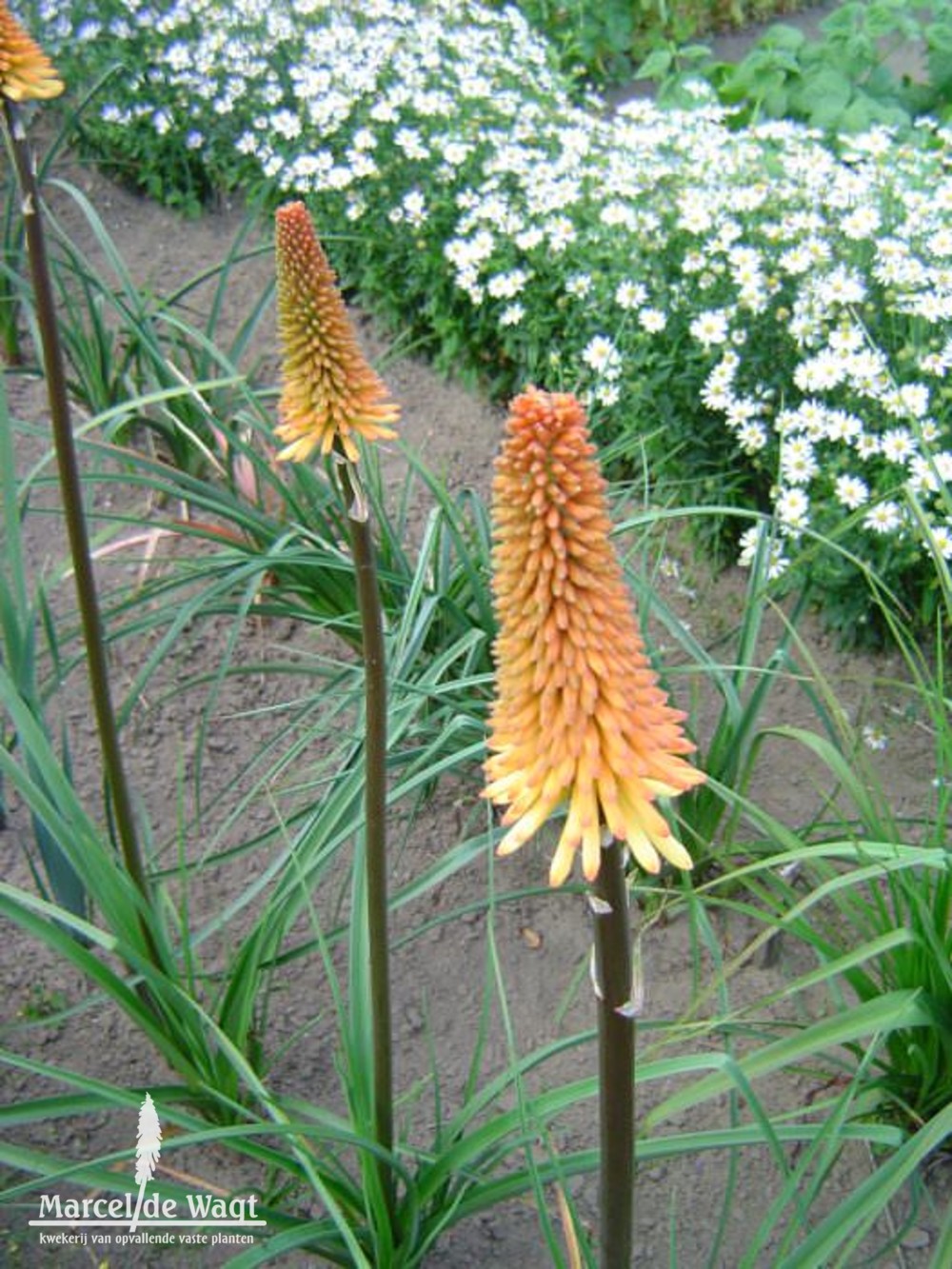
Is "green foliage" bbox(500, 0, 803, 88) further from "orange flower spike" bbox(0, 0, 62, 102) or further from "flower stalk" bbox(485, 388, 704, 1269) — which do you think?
"flower stalk" bbox(485, 388, 704, 1269)

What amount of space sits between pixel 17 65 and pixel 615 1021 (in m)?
1.58

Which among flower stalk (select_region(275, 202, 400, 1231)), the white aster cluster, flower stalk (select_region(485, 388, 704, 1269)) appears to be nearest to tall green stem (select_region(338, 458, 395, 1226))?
flower stalk (select_region(275, 202, 400, 1231))

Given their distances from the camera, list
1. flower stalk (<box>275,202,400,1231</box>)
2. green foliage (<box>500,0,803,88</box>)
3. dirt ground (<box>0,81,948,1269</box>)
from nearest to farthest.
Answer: flower stalk (<box>275,202,400,1231</box>) < dirt ground (<box>0,81,948,1269</box>) < green foliage (<box>500,0,803,88</box>)

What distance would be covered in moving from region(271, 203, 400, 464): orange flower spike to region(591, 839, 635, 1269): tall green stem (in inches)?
28.1

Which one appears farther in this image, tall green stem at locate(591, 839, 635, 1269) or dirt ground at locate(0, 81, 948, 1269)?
dirt ground at locate(0, 81, 948, 1269)

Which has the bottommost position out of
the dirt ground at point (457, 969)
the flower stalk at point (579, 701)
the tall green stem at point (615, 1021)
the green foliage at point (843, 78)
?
the dirt ground at point (457, 969)

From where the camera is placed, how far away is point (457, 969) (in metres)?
3.09

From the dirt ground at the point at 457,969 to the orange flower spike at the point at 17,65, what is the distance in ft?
4.10

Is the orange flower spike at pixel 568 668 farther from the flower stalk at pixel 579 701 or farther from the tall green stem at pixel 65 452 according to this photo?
the tall green stem at pixel 65 452

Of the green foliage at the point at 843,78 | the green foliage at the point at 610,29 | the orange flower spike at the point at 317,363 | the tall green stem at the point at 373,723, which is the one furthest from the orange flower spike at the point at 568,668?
the green foliage at the point at 610,29

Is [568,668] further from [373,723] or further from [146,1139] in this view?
[146,1139]

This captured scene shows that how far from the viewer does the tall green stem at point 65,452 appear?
200 centimetres

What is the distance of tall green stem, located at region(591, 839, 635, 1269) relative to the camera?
1375 mm

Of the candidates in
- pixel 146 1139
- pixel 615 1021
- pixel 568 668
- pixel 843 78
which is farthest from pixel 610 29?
pixel 615 1021
